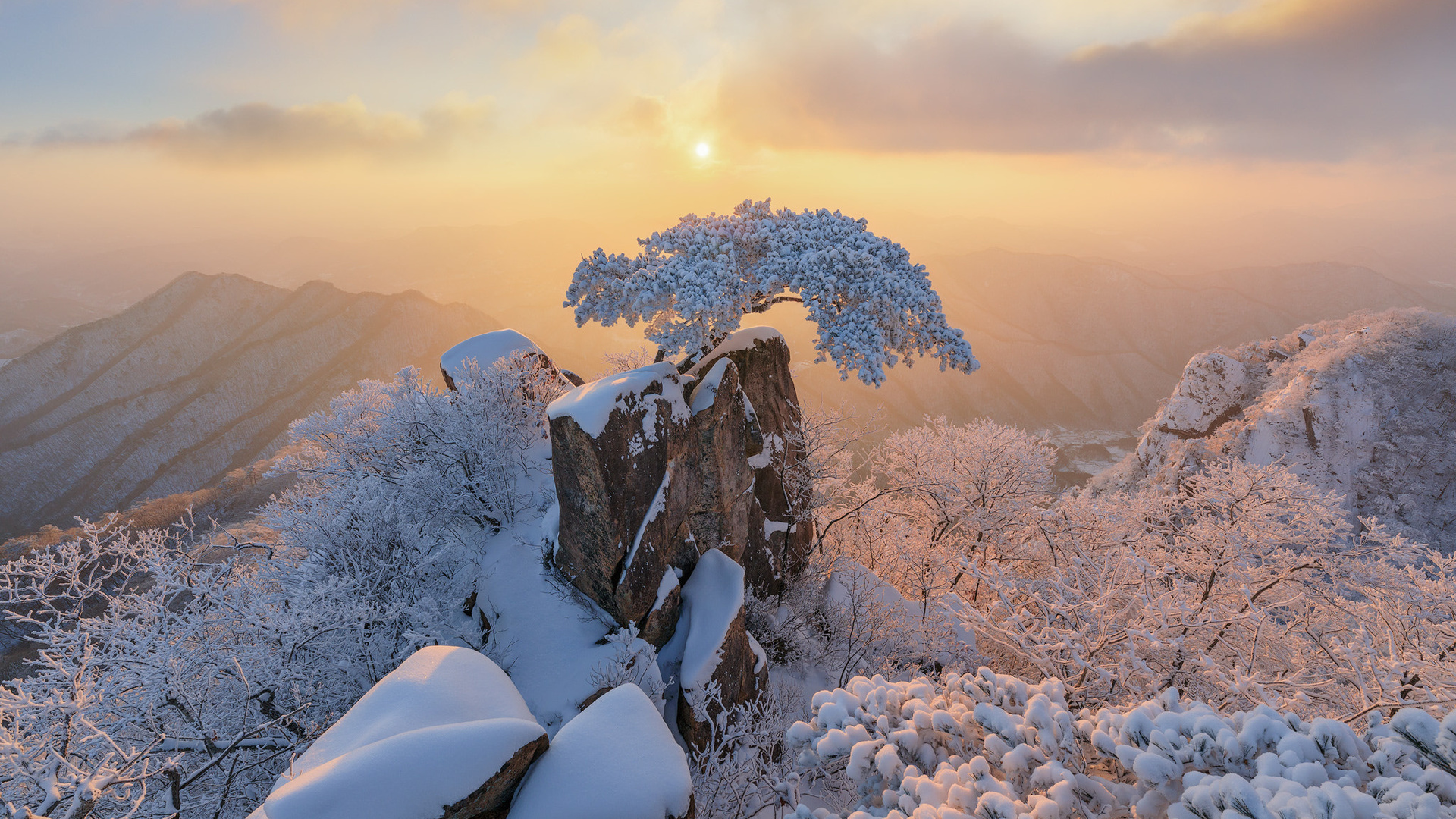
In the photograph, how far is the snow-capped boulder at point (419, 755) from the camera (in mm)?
4289

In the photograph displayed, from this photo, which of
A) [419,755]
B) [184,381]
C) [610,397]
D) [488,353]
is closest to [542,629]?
[610,397]

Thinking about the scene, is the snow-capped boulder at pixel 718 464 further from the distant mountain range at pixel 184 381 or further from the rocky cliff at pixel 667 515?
the distant mountain range at pixel 184 381

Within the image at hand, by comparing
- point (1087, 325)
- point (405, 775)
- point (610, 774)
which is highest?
point (405, 775)

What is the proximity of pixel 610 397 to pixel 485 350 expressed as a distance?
28.8 feet

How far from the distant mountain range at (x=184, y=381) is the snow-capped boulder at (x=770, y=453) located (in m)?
95.7

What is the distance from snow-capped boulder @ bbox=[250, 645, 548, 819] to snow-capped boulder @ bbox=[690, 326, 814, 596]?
9.61 metres

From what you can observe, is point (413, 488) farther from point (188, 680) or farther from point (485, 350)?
point (485, 350)

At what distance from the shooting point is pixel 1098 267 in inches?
6816

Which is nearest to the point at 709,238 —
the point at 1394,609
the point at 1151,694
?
the point at 1151,694

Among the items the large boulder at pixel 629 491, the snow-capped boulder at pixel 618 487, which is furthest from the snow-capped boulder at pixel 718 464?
the snow-capped boulder at pixel 618 487

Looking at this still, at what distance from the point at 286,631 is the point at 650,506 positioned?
668 centimetres

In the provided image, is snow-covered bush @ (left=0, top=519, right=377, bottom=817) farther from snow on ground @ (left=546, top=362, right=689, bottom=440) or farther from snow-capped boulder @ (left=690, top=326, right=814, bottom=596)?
snow-capped boulder @ (left=690, top=326, right=814, bottom=596)

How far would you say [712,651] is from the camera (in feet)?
34.9

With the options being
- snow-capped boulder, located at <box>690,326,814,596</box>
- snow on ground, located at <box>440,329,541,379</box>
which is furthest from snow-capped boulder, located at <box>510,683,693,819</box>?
snow on ground, located at <box>440,329,541,379</box>
